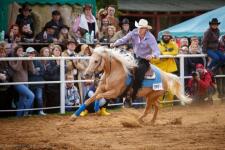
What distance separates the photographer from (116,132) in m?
10.6

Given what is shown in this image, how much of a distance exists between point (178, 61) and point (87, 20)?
7.89 feet

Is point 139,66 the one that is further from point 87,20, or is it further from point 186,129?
point 87,20

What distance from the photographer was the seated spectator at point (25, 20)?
46.9ft

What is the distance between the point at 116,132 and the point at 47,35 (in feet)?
14.8

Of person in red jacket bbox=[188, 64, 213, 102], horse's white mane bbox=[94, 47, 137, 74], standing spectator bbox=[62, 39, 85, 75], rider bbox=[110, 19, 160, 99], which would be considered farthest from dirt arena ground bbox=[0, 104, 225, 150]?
person in red jacket bbox=[188, 64, 213, 102]

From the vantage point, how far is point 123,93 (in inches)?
478

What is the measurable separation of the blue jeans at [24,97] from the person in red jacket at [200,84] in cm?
432

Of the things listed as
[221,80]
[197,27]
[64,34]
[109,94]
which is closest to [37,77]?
[64,34]

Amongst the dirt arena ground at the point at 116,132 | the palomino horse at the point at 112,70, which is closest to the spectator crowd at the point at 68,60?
the dirt arena ground at the point at 116,132

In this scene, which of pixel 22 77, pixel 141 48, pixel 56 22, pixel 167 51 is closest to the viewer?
pixel 141 48

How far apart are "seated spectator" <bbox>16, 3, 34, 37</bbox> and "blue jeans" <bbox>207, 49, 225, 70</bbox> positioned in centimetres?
442

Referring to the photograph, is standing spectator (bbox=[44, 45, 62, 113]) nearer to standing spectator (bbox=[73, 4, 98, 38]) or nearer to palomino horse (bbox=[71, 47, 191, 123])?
standing spectator (bbox=[73, 4, 98, 38])

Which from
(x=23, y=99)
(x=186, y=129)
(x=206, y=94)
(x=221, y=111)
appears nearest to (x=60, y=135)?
(x=186, y=129)

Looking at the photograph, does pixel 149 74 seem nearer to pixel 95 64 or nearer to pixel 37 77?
pixel 95 64
